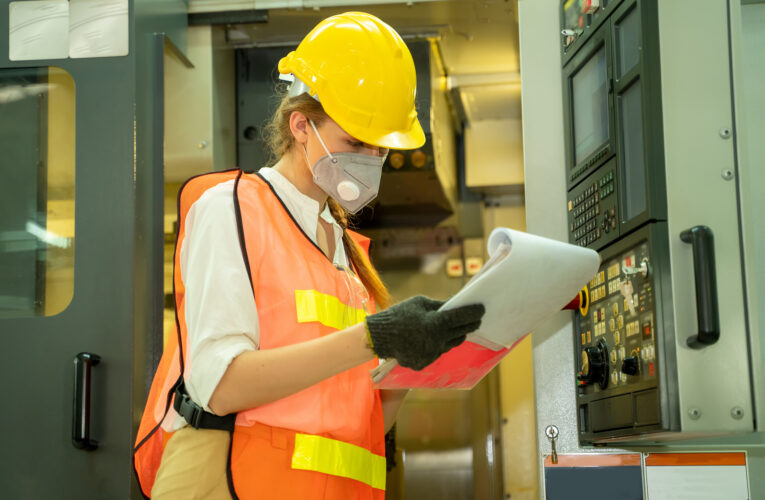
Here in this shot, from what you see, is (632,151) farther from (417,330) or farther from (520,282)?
(417,330)

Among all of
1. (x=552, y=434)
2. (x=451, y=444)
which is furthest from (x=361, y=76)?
(x=451, y=444)

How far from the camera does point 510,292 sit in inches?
64.6

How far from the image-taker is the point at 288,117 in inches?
84.1

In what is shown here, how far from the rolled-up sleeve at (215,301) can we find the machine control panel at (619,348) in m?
0.90

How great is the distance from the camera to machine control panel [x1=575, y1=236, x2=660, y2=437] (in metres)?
2.03

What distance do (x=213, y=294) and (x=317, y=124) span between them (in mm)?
536

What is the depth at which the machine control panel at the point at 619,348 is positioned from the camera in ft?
6.67

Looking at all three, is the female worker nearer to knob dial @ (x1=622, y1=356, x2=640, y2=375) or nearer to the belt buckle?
the belt buckle

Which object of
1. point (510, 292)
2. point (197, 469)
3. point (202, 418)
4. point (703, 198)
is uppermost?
point (703, 198)

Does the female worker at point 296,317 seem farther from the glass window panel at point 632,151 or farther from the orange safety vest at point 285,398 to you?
the glass window panel at point 632,151

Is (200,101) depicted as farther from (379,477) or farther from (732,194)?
(732,194)

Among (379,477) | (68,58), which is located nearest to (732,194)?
(379,477)

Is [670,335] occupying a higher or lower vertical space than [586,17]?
lower

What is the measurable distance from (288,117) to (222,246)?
48 centimetres
